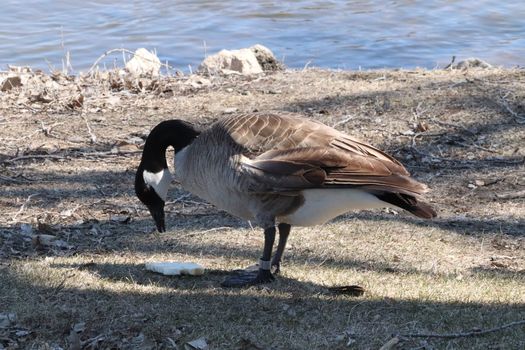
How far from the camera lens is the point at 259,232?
21.6 ft

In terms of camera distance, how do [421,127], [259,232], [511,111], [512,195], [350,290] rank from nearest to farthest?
[350,290], [259,232], [512,195], [421,127], [511,111]

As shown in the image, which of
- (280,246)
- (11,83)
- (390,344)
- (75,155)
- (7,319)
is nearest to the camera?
(390,344)

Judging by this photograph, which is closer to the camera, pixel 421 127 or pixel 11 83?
pixel 421 127

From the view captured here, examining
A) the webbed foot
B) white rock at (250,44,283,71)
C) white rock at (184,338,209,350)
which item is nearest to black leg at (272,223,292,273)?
the webbed foot

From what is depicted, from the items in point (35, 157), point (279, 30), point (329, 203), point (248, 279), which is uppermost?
point (329, 203)

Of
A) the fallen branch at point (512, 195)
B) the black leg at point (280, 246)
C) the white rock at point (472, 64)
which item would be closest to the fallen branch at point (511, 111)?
the fallen branch at point (512, 195)

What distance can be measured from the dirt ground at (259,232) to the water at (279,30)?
4140 mm

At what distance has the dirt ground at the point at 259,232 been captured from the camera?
15.4 ft

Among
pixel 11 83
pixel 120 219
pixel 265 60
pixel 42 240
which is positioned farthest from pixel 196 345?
pixel 265 60

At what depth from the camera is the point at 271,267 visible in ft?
18.1

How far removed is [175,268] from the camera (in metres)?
5.39

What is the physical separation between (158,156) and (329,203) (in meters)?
1.26

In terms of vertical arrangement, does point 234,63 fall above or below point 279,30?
above

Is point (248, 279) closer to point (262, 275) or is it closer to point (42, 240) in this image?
point (262, 275)
